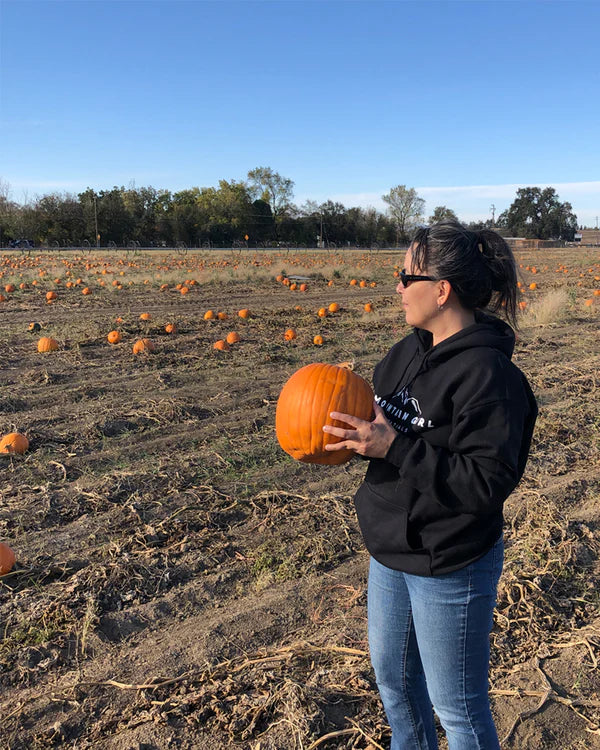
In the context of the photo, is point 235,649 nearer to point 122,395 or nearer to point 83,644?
point 83,644

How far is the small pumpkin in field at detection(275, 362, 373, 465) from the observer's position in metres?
2.26

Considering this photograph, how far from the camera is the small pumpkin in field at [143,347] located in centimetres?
858

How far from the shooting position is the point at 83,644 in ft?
9.73

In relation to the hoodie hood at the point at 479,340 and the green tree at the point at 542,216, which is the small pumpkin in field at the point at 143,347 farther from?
the green tree at the point at 542,216

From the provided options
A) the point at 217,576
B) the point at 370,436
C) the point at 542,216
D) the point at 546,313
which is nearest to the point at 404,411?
the point at 370,436

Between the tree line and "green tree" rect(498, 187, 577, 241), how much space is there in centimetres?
16

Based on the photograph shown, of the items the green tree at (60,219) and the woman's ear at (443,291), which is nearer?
the woman's ear at (443,291)

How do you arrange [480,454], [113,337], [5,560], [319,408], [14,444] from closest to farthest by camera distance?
[480,454], [319,408], [5,560], [14,444], [113,337]

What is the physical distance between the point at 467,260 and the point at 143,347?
7.38 metres

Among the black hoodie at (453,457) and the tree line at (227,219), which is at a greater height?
the tree line at (227,219)

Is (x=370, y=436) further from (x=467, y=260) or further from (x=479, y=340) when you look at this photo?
(x=467, y=260)

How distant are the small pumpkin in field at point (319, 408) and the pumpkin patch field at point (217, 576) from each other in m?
0.76

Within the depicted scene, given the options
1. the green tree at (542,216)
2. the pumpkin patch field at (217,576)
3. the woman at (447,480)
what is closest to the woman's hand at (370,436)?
the woman at (447,480)

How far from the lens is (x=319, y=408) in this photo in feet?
7.54
